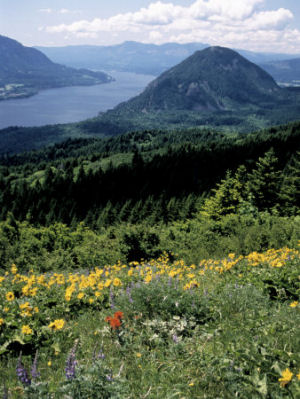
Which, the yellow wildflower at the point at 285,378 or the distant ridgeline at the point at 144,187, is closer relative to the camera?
the yellow wildflower at the point at 285,378

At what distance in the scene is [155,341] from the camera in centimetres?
432

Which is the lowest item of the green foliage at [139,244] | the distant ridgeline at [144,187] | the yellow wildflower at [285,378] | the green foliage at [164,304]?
the distant ridgeline at [144,187]

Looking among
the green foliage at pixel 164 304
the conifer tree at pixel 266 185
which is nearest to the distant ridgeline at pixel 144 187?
the conifer tree at pixel 266 185

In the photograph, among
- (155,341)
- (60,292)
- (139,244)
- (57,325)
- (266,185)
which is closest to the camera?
(155,341)

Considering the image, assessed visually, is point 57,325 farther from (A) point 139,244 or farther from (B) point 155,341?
(A) point 139,244

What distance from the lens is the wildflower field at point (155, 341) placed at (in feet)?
10.4

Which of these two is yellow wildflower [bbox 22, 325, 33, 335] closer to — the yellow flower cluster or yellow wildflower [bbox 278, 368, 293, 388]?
the yellow flower cluster

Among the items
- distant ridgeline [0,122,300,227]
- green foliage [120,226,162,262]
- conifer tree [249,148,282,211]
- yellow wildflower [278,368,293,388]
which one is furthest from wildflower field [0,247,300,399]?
distant ridgeline [0,122,300,227]

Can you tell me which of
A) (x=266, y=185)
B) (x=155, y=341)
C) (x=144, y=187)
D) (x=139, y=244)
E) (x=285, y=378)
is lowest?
(x=144, y=187)

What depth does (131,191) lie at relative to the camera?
79.2m

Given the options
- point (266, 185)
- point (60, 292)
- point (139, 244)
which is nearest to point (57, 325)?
point (60, 292)

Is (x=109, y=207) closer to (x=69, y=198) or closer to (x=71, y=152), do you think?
(x=69, y=198)

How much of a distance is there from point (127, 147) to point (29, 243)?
16444 centimetres

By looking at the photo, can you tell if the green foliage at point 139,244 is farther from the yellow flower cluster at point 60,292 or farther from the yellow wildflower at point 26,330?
the yellow wildflower at point 26,330
